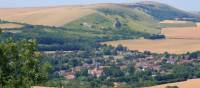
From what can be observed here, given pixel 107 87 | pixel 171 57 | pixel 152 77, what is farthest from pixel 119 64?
pixel 107 87

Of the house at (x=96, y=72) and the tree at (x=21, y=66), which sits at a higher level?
the tree at (x=21, y=66)

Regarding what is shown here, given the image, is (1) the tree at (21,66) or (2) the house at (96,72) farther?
(2) the house at (96,72)

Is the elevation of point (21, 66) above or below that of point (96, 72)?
above

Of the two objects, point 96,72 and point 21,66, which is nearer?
point 21,66

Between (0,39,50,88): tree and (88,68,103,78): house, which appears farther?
(88,68,103,78): house

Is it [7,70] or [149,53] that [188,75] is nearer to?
[149,53]

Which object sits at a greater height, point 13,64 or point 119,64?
point 13,64

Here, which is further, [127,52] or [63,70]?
[127,52]

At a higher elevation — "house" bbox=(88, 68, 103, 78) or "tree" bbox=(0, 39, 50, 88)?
"tree" bbox=(0, 39, 50, 88)
